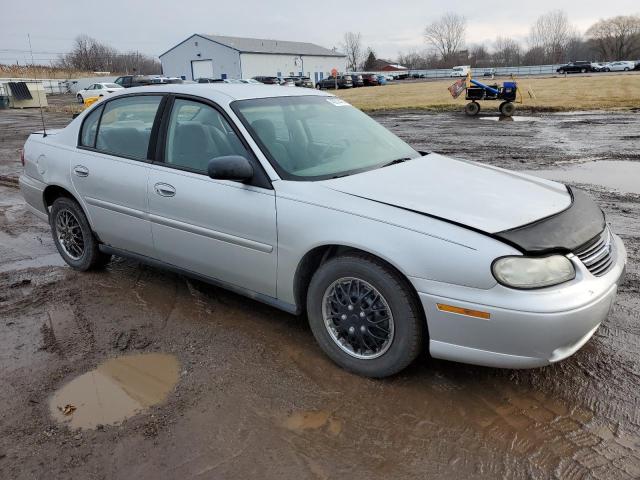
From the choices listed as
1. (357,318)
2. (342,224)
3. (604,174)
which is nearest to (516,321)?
(357,318)

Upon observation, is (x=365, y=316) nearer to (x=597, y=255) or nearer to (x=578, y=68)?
(x=597, y=255)

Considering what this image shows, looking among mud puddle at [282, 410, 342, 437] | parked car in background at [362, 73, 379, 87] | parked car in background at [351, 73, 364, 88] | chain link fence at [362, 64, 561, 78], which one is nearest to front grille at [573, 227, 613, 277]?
mud puddle at [282, 410, 342, 437]

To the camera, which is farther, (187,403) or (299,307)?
(299,307)

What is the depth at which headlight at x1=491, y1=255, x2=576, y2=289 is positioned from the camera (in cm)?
270

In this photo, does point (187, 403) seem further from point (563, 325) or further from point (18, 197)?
point (18, 197)

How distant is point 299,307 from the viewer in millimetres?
3523

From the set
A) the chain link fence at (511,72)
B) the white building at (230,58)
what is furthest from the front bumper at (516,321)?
the chain link fence at (511,72)

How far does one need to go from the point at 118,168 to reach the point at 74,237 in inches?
44.7

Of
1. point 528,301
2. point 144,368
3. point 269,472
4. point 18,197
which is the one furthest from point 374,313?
point 18,197

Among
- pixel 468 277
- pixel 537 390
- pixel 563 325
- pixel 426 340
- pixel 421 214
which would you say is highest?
pixel 421 214

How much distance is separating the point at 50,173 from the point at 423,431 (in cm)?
407

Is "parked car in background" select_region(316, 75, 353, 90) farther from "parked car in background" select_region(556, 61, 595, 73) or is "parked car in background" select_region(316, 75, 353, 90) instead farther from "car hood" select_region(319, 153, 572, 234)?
"car hood" select_region(319, 153, 572, 234)

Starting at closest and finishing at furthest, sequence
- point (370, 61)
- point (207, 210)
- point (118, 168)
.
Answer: point (207, 210) < point (118, 168) < point (370, 61)

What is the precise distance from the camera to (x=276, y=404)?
3.03m
